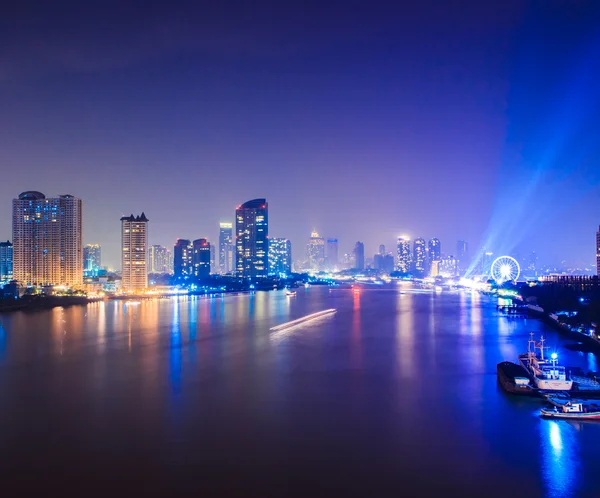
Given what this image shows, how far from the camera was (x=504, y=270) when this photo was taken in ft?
89.2

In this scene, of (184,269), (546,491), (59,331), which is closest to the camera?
(546,491)

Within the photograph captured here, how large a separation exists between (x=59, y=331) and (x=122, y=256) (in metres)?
15.8

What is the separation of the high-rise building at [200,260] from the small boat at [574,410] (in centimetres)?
3449

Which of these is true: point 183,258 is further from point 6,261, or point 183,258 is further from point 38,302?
point 38,302

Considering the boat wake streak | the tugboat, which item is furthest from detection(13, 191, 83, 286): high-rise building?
the tugboat

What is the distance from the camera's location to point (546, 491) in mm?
3896

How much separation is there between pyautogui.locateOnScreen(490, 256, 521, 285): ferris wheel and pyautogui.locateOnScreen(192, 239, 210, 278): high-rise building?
20.4 metres

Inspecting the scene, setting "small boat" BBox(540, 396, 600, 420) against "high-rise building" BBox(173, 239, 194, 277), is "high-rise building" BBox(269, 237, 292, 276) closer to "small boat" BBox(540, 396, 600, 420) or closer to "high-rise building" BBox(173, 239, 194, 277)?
"high-rise building" BBox(173, 239, 194, 277)

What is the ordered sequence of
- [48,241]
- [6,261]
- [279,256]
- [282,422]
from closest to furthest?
1. [282,422]
2. [48,241]
3. [6,261]
4. [279,256]

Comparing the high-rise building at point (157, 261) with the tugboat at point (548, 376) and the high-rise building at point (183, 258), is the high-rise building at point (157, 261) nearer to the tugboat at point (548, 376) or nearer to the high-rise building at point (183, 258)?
the high-rise building at point (183, 258)

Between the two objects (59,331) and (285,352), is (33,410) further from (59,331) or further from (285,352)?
(59,331)

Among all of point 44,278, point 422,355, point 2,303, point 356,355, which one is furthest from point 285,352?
point 44,278

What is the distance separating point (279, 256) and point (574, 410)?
46677mm

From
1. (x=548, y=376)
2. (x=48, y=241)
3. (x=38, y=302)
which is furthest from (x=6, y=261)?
(x=548, y=376)
